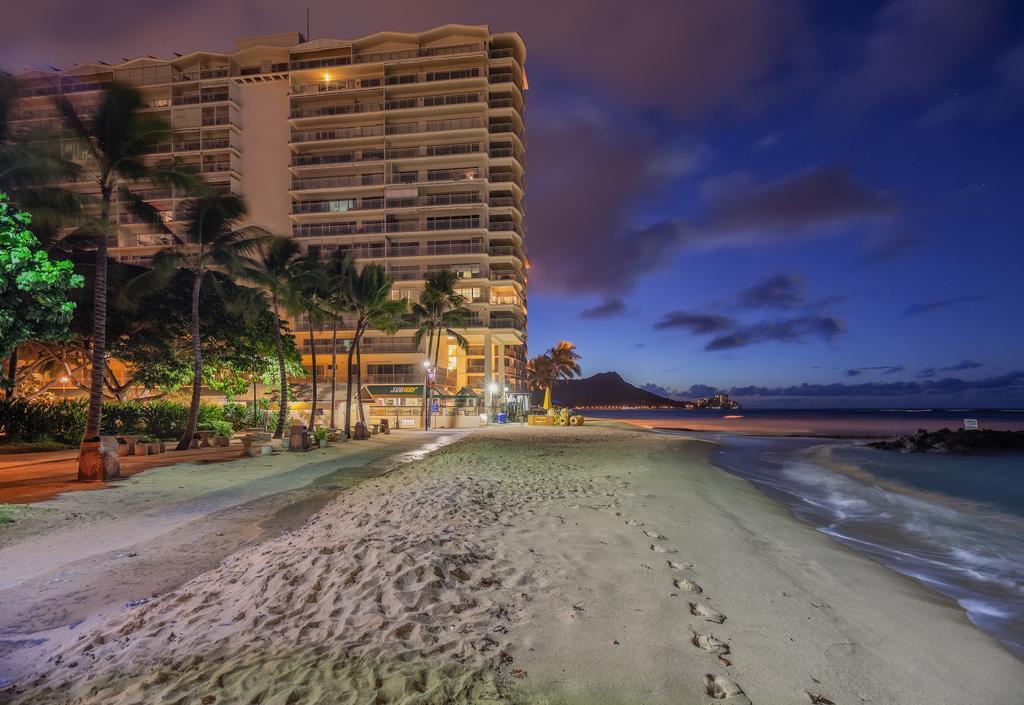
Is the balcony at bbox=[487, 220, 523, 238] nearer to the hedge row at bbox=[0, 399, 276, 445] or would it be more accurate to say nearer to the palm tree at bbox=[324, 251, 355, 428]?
the palm tree at bbox=[324, 251, 355, 428]

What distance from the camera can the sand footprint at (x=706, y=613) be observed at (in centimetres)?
421

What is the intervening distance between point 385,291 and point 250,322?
683cm

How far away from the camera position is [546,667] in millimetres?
3391

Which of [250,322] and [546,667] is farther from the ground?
[250,322]

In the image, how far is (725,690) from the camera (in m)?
3.22

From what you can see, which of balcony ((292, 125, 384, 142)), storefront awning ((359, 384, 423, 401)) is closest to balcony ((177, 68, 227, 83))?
balcony ((292, 125, 384, 142))

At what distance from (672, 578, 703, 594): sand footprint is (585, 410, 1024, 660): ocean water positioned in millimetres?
3076

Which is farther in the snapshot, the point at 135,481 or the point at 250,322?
the point at 250,322

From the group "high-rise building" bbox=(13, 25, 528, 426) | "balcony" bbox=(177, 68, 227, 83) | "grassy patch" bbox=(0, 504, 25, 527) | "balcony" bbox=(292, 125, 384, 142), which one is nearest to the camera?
→ "grassy patch" bbox=(0, 504, 25, 527)

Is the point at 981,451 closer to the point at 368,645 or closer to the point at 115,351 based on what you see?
the point at 368,645

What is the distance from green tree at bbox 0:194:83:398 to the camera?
26.1 ft

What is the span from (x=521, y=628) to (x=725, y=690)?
4.66 ft

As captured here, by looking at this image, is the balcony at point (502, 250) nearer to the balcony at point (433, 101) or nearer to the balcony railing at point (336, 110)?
the balcony at point (433, 101)

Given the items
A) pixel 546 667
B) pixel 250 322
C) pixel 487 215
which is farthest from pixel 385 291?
pixel 487 215
